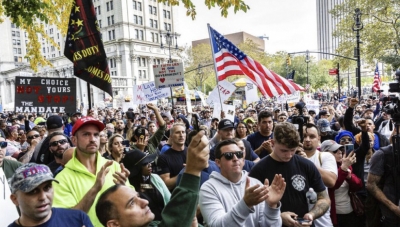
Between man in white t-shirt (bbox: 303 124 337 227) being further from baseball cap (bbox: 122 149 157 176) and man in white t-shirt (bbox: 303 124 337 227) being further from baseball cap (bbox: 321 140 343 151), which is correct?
baseball cap (bbox: 122 149 157 176)

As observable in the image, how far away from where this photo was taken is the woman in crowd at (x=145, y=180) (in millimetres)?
3236

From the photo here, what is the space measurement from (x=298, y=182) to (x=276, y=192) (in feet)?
2.23

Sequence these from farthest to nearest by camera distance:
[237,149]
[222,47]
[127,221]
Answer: [222,47] < [237,149] < [127,221]

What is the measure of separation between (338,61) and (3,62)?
84.1 metres

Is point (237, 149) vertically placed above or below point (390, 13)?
below

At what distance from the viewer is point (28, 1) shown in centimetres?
652

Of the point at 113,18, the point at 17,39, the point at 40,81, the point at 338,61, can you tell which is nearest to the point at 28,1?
the point at 40,81

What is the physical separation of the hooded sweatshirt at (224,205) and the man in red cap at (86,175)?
2.33ft

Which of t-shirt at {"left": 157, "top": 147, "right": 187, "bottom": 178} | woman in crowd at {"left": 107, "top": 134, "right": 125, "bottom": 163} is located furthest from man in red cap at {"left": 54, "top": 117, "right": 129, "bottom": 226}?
woman in crowd at {"left": 107, "top": 134, "right": 125, "bottom": 163}

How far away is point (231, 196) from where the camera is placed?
9.71ft

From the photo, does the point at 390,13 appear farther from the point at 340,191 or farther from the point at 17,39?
the point at 17,39

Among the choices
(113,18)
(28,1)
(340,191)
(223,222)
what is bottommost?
(340,191)

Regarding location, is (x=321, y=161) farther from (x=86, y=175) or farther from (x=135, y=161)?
(x=86, y=175)

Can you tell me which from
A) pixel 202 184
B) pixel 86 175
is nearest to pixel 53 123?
pixel 86 175
